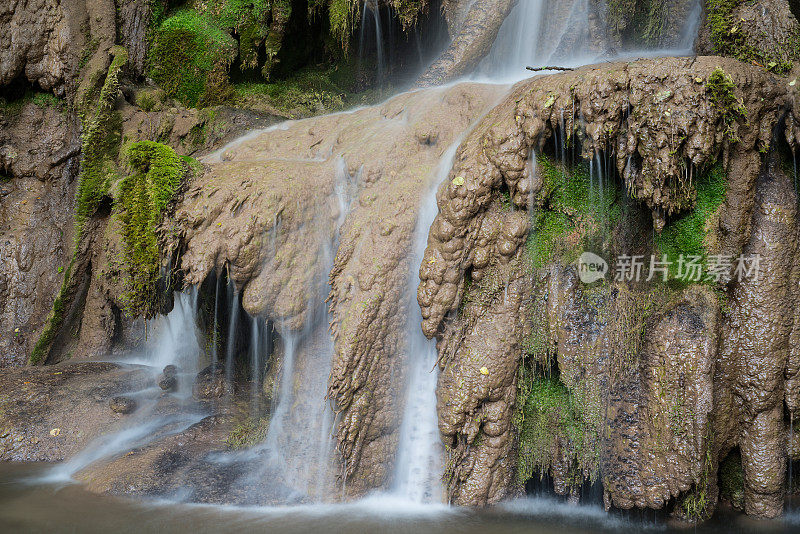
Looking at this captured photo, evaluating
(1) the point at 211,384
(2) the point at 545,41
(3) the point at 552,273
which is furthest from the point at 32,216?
(2) the point at 545,41

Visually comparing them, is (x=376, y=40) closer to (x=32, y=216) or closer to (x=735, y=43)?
(x=735, y=43)

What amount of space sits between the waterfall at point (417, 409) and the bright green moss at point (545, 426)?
2.62 ft

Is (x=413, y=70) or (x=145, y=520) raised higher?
(x=413, y=70)

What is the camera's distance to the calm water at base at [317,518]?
4.85 metres

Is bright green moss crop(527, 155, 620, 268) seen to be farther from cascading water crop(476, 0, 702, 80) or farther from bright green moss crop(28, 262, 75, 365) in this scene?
bright green moss crop(28, 262, 75, 365)

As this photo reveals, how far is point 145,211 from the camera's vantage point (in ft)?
20.2

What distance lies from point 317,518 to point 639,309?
3.38 meters

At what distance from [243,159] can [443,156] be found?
118 inches

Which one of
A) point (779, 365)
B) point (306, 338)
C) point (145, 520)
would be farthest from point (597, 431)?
point (145, 520)

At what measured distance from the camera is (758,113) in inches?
190

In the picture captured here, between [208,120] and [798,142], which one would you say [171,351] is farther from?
[798,142]

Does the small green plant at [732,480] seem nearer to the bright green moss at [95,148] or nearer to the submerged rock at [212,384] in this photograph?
the submerged rock at [212,384]

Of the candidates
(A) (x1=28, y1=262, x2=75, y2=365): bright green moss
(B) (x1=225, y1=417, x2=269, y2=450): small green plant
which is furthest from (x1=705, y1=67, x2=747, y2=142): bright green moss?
(A) (x1=28, y1=262, x2=75, y2=365): bright green moss

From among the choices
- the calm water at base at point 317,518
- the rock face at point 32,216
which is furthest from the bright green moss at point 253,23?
the calm water at base at point 317,518
